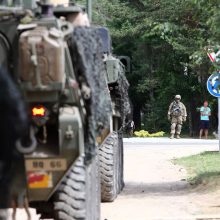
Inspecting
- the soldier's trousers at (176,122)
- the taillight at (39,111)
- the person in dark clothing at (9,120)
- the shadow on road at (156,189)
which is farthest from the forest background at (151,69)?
the person in dark clothing at (9,120)

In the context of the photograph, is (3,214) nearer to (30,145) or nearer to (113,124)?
(30,145)

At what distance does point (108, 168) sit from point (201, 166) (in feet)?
20.6

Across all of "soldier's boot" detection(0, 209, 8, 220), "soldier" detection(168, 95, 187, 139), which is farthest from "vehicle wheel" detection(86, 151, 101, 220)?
"soldier" detection(168, 95, 187, 139)

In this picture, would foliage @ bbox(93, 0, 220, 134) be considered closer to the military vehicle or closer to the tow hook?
the military vehicle

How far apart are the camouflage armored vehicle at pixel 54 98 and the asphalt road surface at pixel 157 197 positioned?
3.71 meters

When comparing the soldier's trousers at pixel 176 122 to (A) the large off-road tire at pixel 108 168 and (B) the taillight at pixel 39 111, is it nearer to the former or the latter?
(A) the large off-road tire at pixel 108 168

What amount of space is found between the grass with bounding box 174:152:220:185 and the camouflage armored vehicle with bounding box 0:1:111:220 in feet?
26.4

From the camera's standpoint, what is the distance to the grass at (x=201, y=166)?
15578mm

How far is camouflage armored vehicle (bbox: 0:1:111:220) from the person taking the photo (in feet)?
21.2

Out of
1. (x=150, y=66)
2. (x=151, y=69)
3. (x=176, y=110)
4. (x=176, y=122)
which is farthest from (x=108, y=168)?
(x=150, y=66)

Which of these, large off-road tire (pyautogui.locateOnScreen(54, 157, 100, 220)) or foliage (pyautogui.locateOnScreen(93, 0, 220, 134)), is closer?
large off-road tire (pyautogui.locateOnScreen(54, 157, 100, 220))

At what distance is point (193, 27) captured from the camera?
17656 mm

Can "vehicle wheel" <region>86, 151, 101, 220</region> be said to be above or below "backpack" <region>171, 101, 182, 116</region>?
above

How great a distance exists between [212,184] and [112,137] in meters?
2.32
